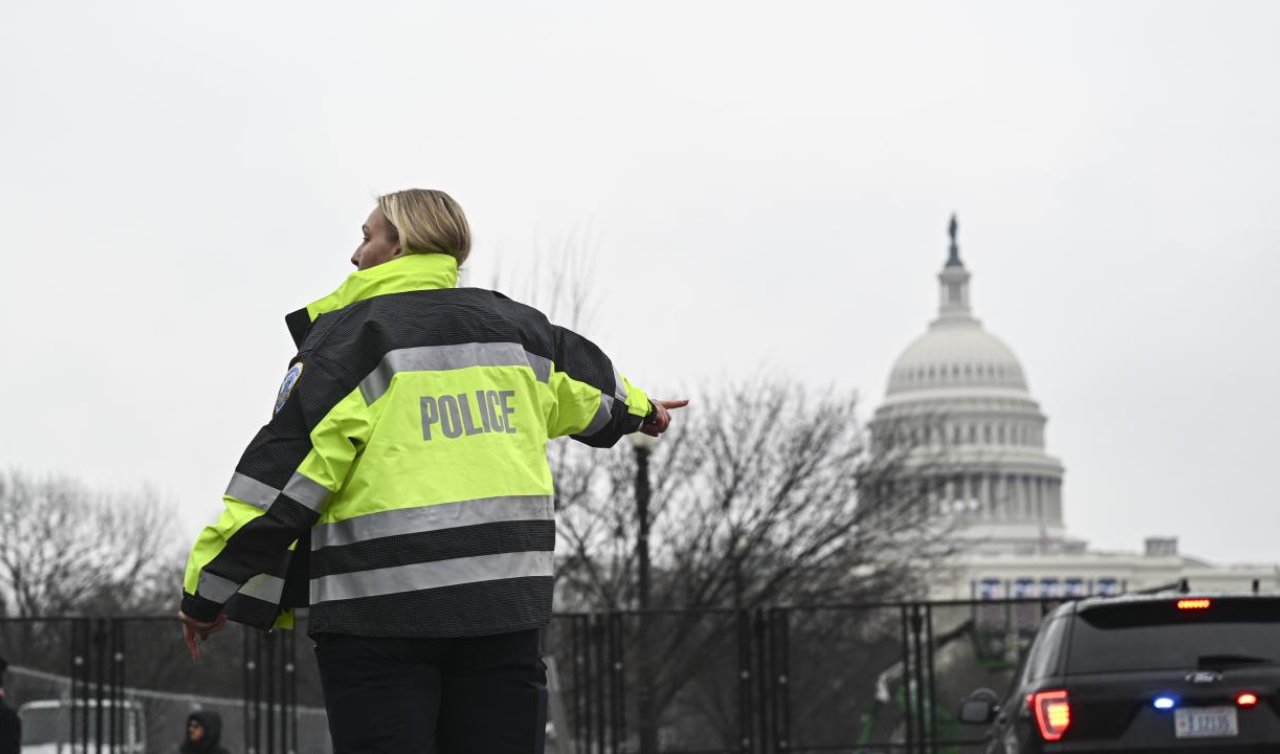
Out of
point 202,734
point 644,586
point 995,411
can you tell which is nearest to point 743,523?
point 644,586

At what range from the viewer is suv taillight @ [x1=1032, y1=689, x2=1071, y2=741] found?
9508 millimetres

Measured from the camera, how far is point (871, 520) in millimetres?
34094

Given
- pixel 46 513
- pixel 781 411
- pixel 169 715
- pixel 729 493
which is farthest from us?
pixel 46 513

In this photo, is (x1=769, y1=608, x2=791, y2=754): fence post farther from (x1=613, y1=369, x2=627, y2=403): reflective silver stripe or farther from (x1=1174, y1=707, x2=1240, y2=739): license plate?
(x1=613, y1=369, x2=627, y2=403): reflective silver stripe

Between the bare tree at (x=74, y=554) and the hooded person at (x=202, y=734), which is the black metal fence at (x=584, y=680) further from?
the bare tree at (x=74, y=554)

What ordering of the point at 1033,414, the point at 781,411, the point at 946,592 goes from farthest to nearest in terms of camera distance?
the point at 1033,414 → the point at 946,592 → the point at 781,411

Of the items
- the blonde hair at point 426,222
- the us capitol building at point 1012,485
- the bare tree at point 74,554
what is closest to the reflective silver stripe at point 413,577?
the blonde hair at point 426,222

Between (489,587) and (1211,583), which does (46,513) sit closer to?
(489,587)

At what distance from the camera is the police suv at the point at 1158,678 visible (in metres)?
9.47

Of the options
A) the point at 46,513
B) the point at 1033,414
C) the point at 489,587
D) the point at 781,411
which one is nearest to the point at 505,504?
the point at 489,587

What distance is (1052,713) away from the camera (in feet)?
31.3

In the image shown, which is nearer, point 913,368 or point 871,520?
point 871,520

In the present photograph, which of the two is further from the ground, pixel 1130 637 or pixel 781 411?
pixel 781 411

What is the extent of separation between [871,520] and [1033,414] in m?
111
